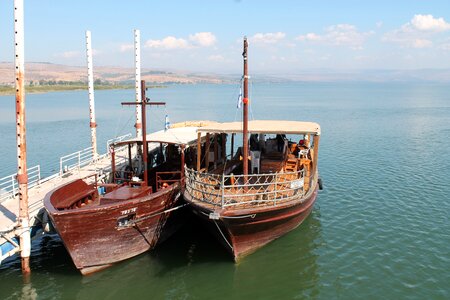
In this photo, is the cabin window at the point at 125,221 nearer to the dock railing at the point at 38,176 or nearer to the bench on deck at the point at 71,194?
the bench on deck at the point at 71,194

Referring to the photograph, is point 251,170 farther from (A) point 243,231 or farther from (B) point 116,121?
(B) point 116,121

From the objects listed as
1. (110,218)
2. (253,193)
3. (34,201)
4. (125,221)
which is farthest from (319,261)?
(34,201)

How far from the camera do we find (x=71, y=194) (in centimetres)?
1716

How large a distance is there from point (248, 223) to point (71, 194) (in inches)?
294

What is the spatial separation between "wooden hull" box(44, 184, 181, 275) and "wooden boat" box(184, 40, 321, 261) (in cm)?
167

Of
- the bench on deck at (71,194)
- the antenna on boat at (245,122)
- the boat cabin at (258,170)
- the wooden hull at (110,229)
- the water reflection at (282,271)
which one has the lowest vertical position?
the water reflection at (282,271)

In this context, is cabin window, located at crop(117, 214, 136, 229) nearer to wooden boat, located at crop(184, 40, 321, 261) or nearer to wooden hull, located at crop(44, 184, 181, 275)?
wooden hull, located at crop(44, 184, 181, 275)

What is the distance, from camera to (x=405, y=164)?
3241 centimetres

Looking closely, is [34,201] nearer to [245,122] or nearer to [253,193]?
[253,193]

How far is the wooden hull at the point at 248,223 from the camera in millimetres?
14922

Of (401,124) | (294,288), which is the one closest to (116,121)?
(401,124)

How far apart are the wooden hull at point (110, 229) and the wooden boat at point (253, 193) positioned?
1673mm

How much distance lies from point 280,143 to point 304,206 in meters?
5.13

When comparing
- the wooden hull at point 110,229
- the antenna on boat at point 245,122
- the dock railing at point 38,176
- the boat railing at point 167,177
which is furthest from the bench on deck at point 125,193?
the antenna on boat at point 245,122
